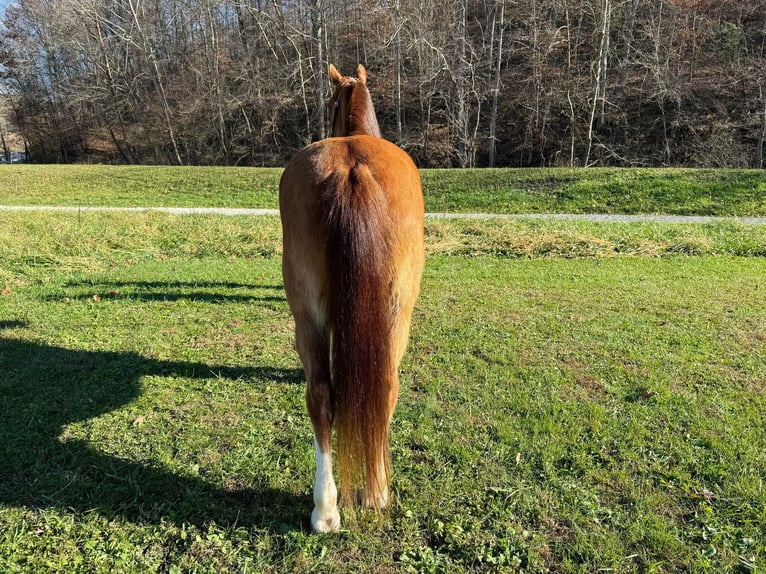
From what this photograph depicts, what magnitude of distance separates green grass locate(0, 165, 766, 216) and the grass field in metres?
8.66

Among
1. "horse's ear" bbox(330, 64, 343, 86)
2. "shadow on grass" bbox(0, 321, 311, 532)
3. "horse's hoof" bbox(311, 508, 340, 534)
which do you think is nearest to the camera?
"horse's hoof" bbox(311, 508, 340, 534)

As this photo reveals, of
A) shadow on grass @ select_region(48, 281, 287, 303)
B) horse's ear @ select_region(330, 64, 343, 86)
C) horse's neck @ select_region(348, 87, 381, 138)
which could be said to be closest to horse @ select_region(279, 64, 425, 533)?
horse's neck @ select_region(348, 87, 381, 138)

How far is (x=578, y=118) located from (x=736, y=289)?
22853 mm

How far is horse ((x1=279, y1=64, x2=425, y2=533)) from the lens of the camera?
6.99 feet

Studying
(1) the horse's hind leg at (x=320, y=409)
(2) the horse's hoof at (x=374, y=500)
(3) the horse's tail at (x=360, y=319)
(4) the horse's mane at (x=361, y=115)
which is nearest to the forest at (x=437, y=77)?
(4) the horse's mane at (x=361, y=115)

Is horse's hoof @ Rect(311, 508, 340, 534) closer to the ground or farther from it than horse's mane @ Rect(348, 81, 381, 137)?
closer to the ground

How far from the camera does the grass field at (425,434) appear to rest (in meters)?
2.39

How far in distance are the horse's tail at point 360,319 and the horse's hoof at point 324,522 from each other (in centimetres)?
33

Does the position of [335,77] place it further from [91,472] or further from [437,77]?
[437,77]

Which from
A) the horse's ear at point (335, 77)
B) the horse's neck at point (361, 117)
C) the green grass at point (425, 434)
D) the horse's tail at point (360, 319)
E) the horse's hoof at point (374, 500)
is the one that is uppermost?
the horse's ear at point (335, 77)

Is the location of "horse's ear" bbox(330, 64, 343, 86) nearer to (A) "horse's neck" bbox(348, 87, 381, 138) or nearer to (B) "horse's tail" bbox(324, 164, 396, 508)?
(A) "horse's neck" bbox(348, 87, 381, 138)

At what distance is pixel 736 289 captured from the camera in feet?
22.7

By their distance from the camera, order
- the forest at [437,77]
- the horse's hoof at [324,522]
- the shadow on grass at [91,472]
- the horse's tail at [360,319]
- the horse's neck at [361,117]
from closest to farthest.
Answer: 1. the horse's tail at [360,319]
2. the horse's hoof at [324,522]
3. the shadow on grass at [91,472]
4. the horse's neck at [361,117]
5. the forest at [437,77]

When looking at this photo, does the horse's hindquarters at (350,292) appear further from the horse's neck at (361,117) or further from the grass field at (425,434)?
the horse's neck at (361,117)
